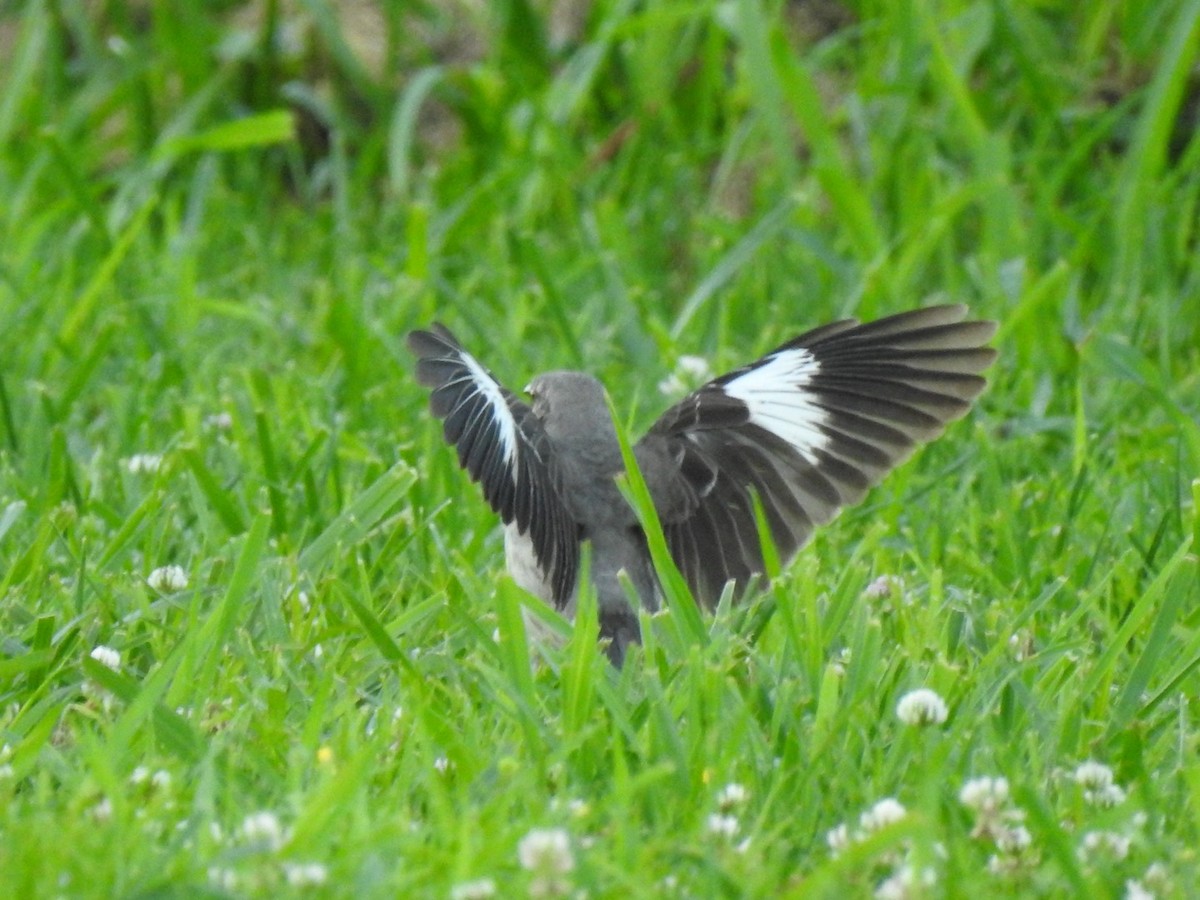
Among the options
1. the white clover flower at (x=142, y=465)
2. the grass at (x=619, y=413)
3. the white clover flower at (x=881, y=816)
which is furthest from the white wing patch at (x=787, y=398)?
the white clover flower at (x=142, y=465)

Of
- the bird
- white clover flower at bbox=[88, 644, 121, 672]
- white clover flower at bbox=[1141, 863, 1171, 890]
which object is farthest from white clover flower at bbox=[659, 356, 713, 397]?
white clover flower at bbox=[1141, 863, 1171, 890]

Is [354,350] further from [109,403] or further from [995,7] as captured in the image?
[995,7]

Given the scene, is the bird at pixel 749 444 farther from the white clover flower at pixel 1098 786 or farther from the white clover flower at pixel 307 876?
the white clover flower at pixel 307 876

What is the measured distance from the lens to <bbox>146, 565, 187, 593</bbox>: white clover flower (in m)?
3.14

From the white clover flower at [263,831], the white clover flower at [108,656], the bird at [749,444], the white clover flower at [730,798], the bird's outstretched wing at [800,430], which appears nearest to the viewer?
the white clover flower at [263,831]

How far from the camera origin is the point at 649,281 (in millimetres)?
5559

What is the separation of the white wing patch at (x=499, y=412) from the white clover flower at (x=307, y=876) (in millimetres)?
1060

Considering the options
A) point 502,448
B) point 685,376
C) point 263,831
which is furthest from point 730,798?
point 685,376

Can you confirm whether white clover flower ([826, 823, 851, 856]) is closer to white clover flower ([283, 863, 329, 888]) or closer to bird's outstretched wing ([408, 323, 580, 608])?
white clover flower ([283, 863, 329, 888])

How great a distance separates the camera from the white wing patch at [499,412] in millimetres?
2967

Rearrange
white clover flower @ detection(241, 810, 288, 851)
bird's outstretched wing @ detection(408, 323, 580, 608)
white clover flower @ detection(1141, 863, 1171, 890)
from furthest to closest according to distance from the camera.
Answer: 1. bird's outstretched wing @ detection(408, 323, 580, 608)
2. white clover flower @ detection(1141, 863, 1171, 890)
3. white clover flower @ detection(241, 810, 288, 851)

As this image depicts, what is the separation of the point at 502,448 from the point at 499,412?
0.07 meters

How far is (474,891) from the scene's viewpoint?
1.97 meters

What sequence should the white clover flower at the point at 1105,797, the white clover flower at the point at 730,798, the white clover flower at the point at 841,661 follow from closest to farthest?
the white clover flower at the point at 730,798
the white clover flower at the point at 1105,797
the white clover flower at the point at 841,661
